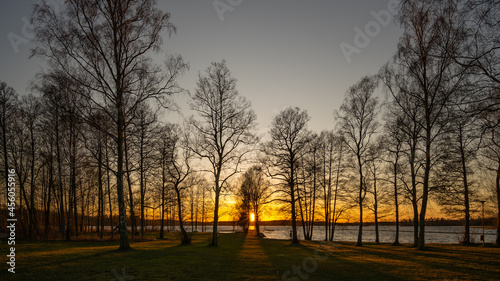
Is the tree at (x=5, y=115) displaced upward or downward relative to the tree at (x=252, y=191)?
upward

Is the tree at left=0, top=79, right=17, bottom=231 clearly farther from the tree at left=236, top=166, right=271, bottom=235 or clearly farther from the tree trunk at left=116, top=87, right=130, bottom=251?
the tree at left=236, top=166, right=271, bottom=235

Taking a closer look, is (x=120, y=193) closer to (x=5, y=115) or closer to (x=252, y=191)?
(x=5, y=115)

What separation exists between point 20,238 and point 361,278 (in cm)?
3023

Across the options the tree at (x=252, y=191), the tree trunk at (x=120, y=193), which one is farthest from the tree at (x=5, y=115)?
the tree at (x=252, y=191)

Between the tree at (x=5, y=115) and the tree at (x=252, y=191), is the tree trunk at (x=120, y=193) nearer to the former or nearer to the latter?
the tree at (x=5, y=115)

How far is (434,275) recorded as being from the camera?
38.2 ft
